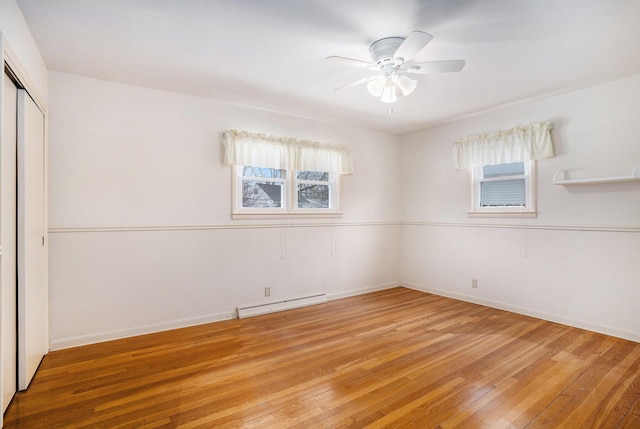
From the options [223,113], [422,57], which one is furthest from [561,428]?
[223,113]

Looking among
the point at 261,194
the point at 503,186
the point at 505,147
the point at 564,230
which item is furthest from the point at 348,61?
the point at 564,230

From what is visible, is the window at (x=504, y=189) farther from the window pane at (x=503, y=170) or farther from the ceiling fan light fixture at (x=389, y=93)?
the ceiling fan light fixture at (x=389, y=93)

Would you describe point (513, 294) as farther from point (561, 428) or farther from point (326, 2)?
point (326, 2)

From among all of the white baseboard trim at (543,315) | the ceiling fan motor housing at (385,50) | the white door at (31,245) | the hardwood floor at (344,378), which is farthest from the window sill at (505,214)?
the white door at (31,245)

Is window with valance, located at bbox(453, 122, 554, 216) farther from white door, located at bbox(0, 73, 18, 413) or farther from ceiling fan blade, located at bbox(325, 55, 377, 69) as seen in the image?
white door, located at bbox(0, 73, 18, 413)

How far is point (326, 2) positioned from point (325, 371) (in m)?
2.52

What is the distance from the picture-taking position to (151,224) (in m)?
3.38

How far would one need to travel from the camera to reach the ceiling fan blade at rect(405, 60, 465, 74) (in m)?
2.39

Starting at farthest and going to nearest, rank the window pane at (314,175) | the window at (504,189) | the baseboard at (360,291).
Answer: the baseboard at (360,291)
the window pane at (314,175)
the window at (504,189)

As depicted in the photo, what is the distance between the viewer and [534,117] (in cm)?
381

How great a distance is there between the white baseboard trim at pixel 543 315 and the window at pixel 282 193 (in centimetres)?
194

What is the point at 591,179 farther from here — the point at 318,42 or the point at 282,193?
the point at 282,193

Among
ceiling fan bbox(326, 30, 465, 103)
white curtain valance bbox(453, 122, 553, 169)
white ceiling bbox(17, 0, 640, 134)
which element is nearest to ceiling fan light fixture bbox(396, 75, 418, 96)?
ceiling fan bbox(326, 30, 465, 103)

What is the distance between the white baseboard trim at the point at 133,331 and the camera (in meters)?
2.98
